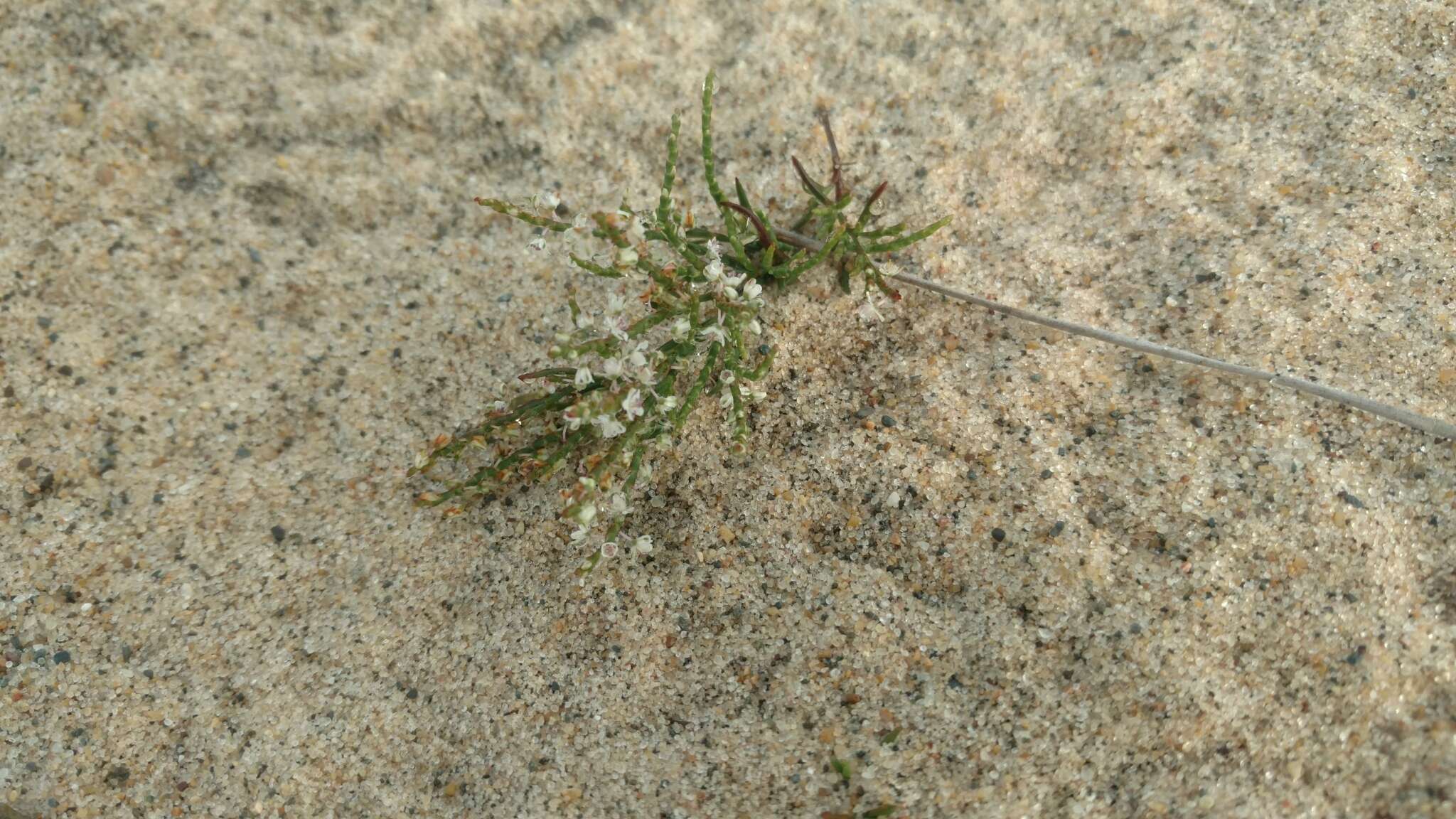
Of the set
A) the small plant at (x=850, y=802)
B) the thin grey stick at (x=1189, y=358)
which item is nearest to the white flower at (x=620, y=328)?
the thin grey stick at (x=1189, y=358)

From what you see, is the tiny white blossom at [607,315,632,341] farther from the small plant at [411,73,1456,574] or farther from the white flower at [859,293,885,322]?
the white flower at [859,293,885,322]

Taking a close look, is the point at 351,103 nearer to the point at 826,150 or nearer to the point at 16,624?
the point at 826,150

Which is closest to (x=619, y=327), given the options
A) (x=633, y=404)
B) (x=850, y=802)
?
(x=633, y=404)

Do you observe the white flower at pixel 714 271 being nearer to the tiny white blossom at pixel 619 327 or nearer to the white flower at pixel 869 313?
the tiny white blossom at pixel 619 327

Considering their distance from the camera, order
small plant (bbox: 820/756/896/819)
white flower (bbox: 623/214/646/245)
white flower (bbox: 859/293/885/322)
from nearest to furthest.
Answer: small plant (bbox: 820/756/896/819) → white flower (bbox: 623/214/646/245) → white flower (bbox: 859/293/885/322)

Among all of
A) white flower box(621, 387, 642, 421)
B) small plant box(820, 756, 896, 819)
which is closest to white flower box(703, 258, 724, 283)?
white flower box(621, 387, 642, 421)

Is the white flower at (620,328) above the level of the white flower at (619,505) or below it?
above

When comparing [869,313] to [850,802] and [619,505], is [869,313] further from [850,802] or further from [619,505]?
[850,802]
